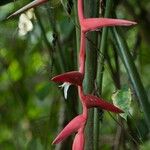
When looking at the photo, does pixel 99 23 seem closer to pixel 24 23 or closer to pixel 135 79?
pixel 135 79

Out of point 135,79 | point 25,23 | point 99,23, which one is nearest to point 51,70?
point 25,23

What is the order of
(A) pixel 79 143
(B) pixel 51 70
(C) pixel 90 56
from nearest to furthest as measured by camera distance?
(A) pixel 79 143 < (C) pixel 90 56 < (B) pixel 51 70

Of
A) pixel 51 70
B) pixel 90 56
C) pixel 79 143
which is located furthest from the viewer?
pixel 51 70

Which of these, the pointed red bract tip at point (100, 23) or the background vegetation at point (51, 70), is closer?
the pointed red bract tip at point (100, 23)

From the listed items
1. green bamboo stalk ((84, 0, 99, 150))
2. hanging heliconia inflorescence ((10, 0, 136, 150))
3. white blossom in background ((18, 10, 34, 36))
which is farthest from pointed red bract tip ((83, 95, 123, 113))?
white blossom in background ((18, 10, 34, 36))

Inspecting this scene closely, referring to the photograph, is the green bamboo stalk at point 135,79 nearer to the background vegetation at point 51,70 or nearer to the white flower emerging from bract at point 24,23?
the background vegetation at point 51,70

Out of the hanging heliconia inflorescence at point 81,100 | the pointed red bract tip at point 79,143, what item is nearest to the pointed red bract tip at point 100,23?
the hanging heliconia inflorescence at point 81,100

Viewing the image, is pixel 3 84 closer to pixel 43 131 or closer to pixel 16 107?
pixel 16 107
